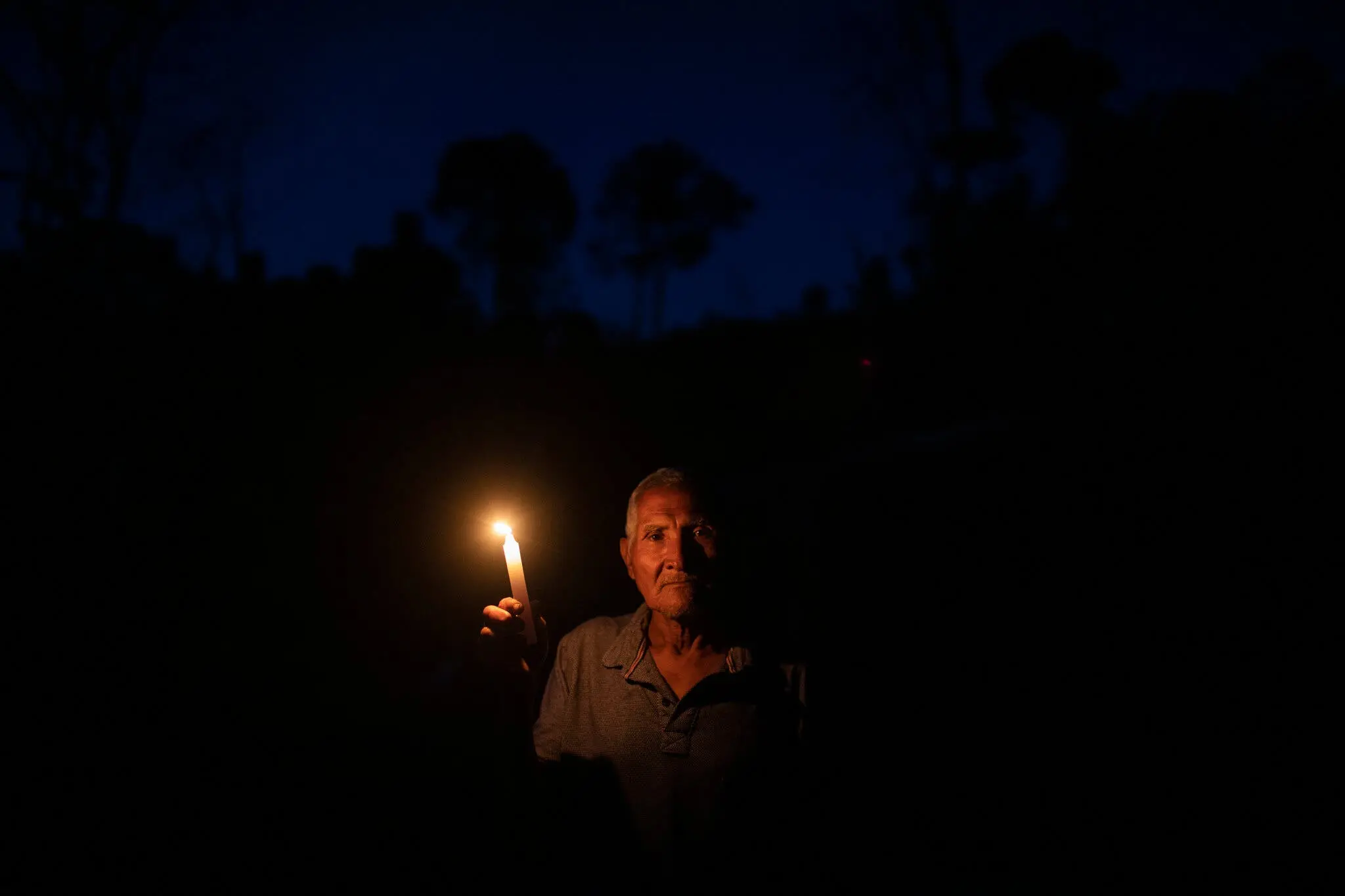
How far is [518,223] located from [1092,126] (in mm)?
16263

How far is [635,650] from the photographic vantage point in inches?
134

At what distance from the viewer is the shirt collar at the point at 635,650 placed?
10.9 feet

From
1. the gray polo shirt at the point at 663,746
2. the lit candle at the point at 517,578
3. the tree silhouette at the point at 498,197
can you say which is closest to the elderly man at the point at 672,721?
the gray polo shirt at the point at 663,746

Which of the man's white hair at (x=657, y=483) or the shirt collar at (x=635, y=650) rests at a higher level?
the man's white hair at (x=657, y=483)

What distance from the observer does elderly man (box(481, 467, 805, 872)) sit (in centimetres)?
317

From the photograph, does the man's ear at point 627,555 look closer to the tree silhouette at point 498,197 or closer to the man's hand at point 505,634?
the man's hand at point 505,634

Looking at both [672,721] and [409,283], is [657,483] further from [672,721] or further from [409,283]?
[409,283]

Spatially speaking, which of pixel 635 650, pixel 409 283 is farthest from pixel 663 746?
pixel 409 283

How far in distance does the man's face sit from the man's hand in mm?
647

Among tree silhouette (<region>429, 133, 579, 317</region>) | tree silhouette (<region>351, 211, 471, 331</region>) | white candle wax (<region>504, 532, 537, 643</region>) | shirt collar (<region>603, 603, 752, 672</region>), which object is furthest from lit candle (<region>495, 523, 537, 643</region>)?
tree silhouette (<region>429, 133, 579, 317</region>)

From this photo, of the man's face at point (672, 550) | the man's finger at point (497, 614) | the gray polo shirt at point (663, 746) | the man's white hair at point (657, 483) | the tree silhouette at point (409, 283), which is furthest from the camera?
the tree silhouette at point (409, 283)

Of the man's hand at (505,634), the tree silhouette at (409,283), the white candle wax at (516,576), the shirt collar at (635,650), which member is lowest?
the shirt collar at (635,650)

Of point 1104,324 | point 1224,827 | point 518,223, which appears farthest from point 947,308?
point 518,223

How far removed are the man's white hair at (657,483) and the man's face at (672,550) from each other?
2 cm
